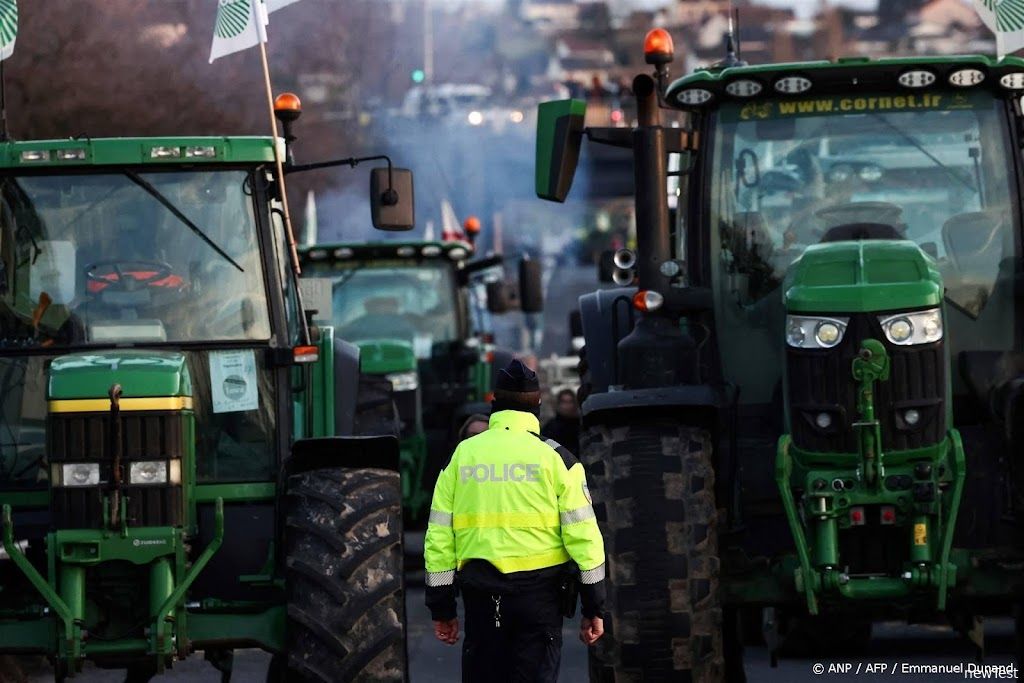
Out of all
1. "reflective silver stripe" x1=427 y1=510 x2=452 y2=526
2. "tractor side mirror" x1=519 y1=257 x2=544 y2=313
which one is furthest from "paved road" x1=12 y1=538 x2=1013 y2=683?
"tractor side mirror" x1=519 y1=257 x2=544 y2=313

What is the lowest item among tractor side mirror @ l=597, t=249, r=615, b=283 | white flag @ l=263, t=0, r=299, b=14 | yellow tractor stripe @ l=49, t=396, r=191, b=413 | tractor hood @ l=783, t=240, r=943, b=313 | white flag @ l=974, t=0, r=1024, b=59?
yellow tractor stripe @ l=49, t=396, r=191, b=413

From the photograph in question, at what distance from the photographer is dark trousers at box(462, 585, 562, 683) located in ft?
29.0

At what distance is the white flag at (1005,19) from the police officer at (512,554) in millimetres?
4599

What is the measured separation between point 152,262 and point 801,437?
122 inches

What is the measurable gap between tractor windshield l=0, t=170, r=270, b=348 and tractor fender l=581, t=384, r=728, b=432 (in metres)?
1.65

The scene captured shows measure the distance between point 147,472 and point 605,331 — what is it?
124 inches

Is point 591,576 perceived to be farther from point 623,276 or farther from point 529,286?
point 529,286

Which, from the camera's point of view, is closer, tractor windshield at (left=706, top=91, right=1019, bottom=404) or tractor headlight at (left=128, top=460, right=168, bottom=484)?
tractor headlight at (left=128, top=460, right=168, bottom=484)

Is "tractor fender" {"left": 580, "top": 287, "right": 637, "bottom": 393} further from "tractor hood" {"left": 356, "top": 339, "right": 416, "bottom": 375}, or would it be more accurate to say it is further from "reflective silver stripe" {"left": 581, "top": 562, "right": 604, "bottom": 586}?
"tractor hood" {"left": 356, "top": 339, "right": 416, "bottom": 375}

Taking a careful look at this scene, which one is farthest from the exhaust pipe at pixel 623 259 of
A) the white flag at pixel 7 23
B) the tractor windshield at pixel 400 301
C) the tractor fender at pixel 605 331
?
the tractor windshield at pixel 400 301

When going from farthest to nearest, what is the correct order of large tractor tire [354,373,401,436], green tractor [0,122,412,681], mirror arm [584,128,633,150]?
large tractor tire [354,373,401,436] → mirror arm [584,128,633,150] → green tractor [0,122,412,681]

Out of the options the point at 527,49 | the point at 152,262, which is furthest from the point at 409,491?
the point at 527,49

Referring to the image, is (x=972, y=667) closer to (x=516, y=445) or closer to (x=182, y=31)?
(x=516, y=445)

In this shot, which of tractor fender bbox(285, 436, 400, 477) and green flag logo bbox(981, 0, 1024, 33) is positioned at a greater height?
green flag logo bbox(981, 0, 1024, 33)
